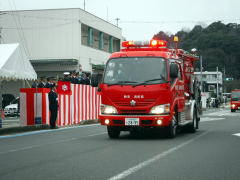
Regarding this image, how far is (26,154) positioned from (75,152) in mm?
1025

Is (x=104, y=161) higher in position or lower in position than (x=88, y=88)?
lower

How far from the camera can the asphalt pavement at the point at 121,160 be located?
7379 mm

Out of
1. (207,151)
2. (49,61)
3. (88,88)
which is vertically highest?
(49,61)

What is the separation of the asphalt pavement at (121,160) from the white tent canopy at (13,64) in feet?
16.5

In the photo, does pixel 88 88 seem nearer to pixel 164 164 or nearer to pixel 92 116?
pixel 92 116

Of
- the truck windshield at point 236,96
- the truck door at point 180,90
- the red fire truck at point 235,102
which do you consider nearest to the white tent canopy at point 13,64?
the truck door at point 180,90

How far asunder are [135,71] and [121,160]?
16.5 feet

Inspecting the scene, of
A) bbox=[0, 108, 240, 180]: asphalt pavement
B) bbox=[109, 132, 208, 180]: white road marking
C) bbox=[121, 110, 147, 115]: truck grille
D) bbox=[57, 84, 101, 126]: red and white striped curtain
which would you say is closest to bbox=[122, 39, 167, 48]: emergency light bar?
bbox=[121, 110, 147, 115]: truck grille

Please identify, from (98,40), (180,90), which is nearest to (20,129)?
(180,90)

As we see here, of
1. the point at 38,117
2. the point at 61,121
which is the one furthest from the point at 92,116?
the point at 38,117

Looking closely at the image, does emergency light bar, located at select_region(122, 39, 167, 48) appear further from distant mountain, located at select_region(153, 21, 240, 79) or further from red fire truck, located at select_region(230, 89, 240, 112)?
distant mountain, located at select_region(153, 21, 240, 79)

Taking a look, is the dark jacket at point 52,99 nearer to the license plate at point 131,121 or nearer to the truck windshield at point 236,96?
the license plate at point 131,121

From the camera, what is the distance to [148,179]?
275 inches

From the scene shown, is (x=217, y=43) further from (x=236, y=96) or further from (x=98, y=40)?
(x=98, y=40)
